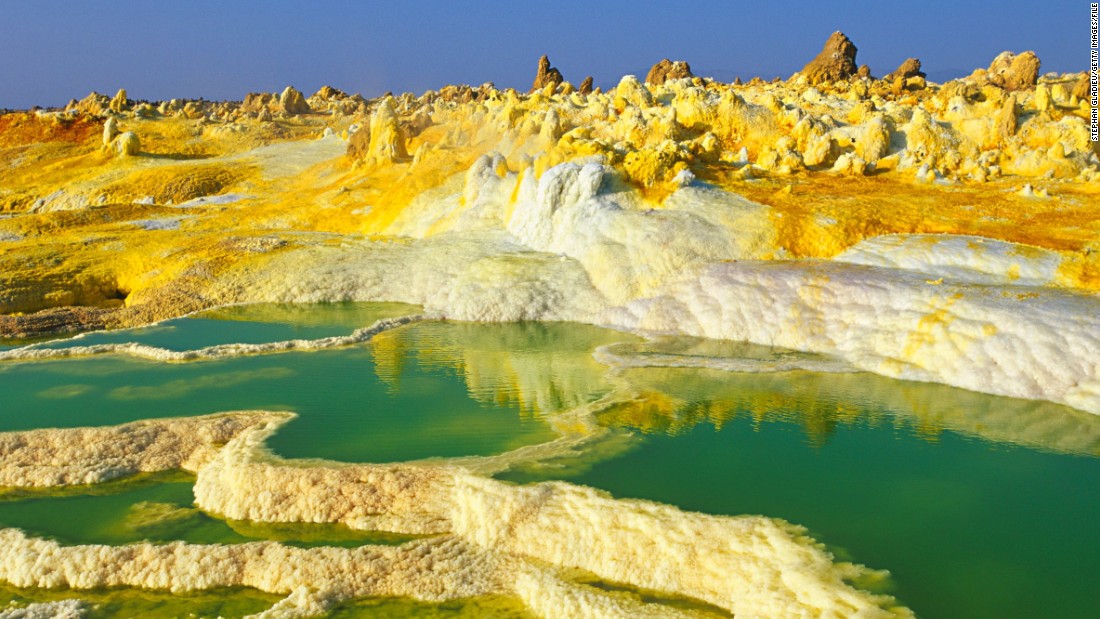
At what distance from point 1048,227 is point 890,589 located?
20.5 m

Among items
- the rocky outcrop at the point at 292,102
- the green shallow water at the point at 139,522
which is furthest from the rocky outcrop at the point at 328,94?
the green shallow water at the point at 139,522

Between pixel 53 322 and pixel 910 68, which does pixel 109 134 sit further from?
pixel 910 68

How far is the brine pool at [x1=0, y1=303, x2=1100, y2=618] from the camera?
11.8m

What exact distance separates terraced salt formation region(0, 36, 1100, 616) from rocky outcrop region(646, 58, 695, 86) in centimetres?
4526

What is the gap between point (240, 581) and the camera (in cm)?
1208

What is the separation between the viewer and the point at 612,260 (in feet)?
89.7

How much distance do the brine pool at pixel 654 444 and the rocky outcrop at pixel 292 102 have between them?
89.1m

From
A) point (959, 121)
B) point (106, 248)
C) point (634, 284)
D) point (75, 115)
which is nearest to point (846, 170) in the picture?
point (959, 121)

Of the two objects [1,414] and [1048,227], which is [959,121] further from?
[1,414]

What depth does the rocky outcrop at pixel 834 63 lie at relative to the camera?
87500mm

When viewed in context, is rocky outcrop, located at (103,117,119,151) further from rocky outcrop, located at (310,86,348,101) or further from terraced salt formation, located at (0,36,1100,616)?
rocky outcrop, located at (310,86,348,101)

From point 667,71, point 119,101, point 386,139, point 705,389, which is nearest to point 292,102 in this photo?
point 119,101

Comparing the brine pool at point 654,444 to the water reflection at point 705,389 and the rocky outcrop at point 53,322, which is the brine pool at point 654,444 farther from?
the rocky outcrop at point 53,322

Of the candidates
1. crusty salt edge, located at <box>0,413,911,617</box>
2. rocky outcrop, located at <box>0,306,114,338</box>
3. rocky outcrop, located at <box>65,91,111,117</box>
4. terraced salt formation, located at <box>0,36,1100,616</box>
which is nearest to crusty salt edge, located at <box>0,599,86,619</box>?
crusty salt edge, located at <box>0,413,911,617</box>
